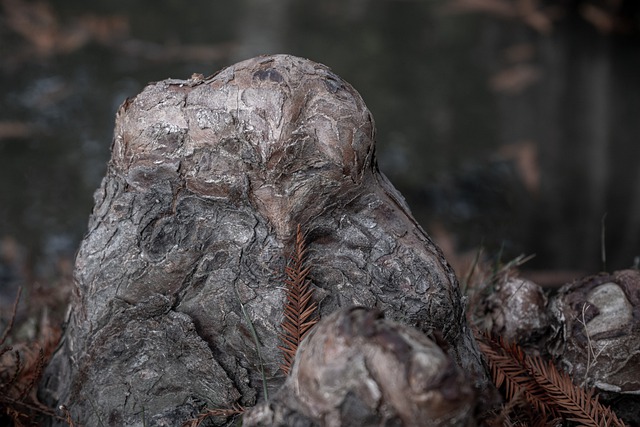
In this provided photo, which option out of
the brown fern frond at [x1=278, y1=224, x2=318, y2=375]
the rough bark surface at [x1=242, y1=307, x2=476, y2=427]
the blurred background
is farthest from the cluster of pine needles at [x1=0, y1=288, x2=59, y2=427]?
the blurred background

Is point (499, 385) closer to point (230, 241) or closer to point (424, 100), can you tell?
point (230, 241)

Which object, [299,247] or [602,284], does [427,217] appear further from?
[299,247]

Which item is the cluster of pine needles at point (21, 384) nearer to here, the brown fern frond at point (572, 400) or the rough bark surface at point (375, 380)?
the rough bark surface at point (375, 380)

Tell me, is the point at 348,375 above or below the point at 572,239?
above

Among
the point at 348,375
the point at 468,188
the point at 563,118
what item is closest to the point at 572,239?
the point at 468,188

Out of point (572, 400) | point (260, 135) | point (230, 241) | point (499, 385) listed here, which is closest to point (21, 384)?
point (230, 241)

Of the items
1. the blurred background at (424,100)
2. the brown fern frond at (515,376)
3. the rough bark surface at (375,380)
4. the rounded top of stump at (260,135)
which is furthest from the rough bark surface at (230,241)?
the blurred background at (424,100)

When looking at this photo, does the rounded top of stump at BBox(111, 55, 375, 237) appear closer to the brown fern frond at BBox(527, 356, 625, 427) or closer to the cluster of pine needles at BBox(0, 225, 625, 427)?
the cluster of pine needles at BBox(0, 225, 625, 427)
